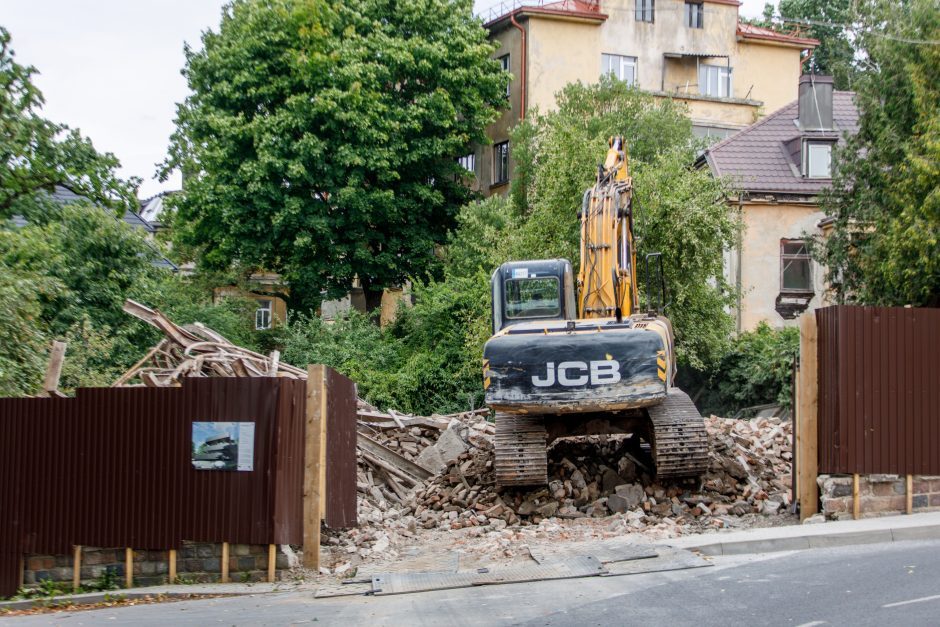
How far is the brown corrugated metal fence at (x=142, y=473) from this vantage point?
41.1 ft

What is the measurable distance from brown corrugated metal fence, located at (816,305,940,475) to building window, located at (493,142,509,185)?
30130mm

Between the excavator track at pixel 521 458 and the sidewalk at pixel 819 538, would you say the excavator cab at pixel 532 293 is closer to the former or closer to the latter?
the excavator track at pixel 521 458

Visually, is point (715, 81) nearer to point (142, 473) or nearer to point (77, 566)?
point (142, 473)

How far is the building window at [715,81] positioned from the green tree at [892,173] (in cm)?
1638

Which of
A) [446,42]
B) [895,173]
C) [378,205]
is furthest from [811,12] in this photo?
[895,173]

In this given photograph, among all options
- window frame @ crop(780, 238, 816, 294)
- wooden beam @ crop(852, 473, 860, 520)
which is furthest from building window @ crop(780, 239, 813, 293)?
wooden beam @ crop(852, 473, 860, 520)

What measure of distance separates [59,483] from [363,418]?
874cm

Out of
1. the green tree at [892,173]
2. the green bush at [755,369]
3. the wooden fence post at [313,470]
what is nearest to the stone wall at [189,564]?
the wooden fence post at [313,470]

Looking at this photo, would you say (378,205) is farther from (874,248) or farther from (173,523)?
(173,523)

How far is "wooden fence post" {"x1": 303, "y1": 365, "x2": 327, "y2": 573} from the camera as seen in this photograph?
12766mm

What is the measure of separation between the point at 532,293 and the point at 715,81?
97.7 feet

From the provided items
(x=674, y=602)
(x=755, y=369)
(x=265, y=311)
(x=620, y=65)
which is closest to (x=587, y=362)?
(x=674, y=602)

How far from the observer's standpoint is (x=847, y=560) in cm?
1149

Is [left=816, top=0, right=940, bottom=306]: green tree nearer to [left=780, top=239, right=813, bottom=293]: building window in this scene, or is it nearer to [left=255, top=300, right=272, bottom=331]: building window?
[left=780, top=239, right=813, bottom=293]: building window
